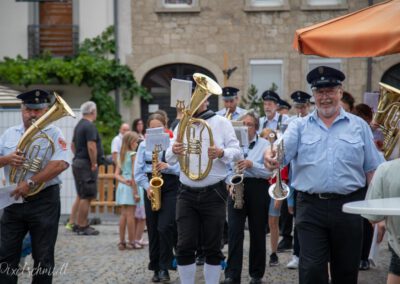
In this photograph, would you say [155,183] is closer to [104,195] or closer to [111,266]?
[111,266]

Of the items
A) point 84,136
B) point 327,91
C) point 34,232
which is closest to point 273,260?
point 34,232

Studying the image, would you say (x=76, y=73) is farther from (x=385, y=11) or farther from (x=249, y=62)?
(x=385, y=11)

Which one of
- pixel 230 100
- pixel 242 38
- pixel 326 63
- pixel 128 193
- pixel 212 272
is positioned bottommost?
pixel 212 272

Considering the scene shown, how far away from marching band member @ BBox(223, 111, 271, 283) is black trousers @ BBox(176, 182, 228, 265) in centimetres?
93

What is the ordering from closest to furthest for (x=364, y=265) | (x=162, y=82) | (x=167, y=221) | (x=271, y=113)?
(x=167, y=221), (x=364, y=265), (x=271, y=113), (x=162, y=82)

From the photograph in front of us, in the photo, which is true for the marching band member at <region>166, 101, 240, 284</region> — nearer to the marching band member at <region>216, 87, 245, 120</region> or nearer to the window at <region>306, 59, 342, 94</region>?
the marching band member at <region>216, 87, 245, 120</region>

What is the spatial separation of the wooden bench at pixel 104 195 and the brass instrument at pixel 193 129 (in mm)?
8960

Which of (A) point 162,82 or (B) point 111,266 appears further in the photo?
(A) point 162,82

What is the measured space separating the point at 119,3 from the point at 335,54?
621 inches

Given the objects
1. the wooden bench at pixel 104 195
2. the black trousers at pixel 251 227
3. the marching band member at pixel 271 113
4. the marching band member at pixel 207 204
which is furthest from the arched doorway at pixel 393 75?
the marching band member at pixel 207 204

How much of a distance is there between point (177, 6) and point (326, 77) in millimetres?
16293

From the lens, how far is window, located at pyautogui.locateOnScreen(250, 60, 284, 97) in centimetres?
2323

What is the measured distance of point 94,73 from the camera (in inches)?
914

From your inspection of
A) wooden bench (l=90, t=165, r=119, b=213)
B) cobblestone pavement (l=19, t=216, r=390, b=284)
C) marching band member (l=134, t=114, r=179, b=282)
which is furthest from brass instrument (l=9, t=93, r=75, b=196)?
wooden bench (l=90, t=165, r=119, b=213)
